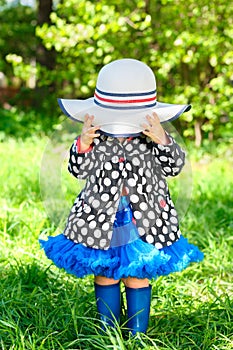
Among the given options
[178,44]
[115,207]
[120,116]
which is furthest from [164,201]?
[178,44]

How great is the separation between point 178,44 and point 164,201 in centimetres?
384

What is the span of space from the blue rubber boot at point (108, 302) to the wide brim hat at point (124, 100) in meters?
0.56

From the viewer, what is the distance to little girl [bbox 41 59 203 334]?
2113 millimetres

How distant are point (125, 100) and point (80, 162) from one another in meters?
0.27

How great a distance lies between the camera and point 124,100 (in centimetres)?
211

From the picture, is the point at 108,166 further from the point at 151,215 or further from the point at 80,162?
the point at 151,215

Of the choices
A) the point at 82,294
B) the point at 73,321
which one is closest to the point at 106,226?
the point at 73,321

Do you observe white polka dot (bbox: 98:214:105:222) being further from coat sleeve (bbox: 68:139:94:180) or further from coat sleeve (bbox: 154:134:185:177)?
coat sleeve (bbox: 154:134:185:177)

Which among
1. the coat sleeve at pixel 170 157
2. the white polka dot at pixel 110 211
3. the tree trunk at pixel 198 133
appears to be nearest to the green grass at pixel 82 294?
the coat sleeve at pixel 170 157

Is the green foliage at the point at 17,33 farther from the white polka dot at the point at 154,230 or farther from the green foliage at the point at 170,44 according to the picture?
the white polka dot at the point at 154,230

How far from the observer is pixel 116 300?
2271 millimetres

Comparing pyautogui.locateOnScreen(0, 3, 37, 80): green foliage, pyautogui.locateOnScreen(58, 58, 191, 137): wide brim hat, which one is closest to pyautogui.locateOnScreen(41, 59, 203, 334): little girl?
pyautogui.locateOnScreen(58, 58, 191, 137): wide brim hat

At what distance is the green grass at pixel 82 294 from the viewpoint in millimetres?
2262

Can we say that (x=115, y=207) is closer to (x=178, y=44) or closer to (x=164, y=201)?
(x=164, y=201)
